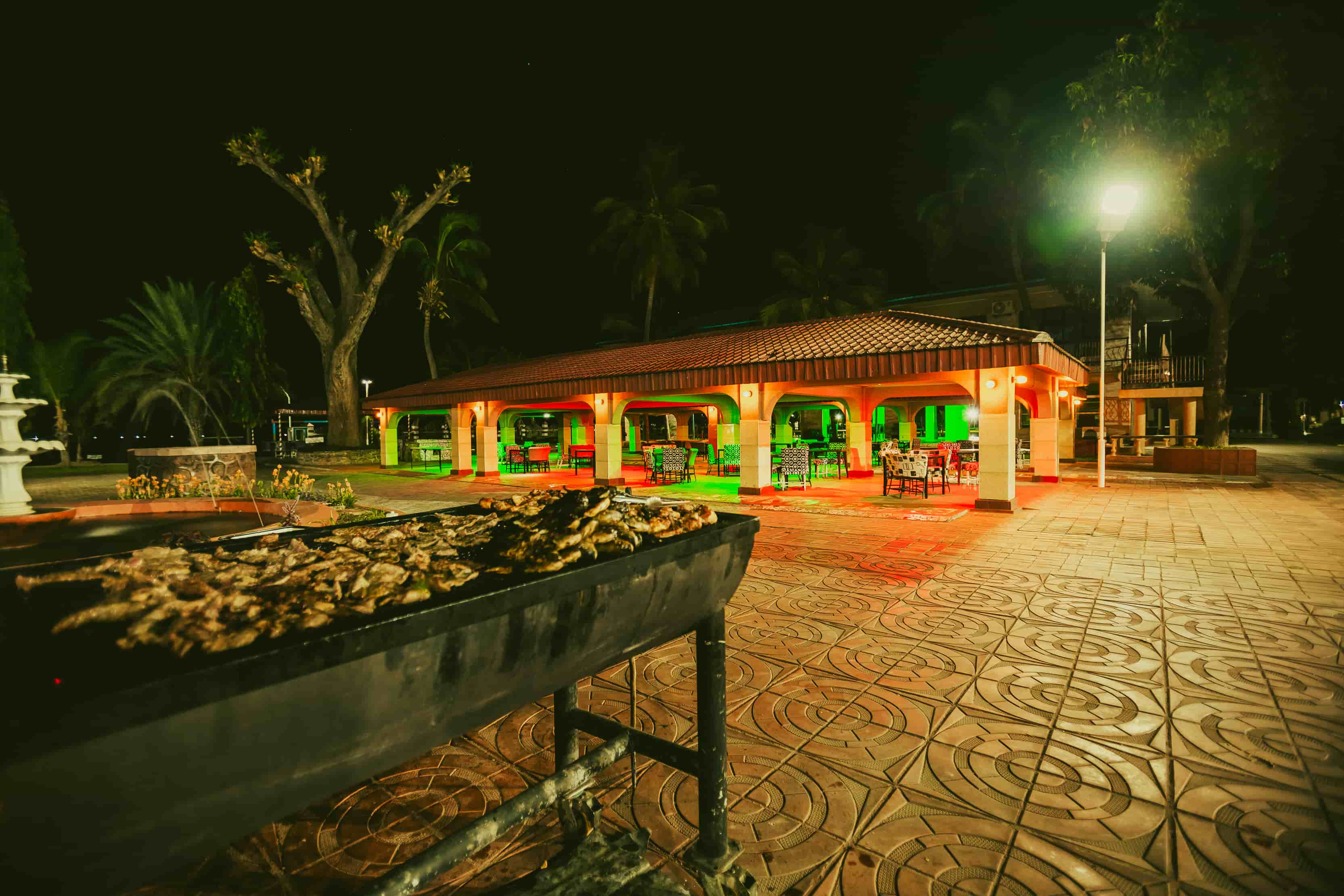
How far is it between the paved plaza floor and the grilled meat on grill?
0.45 m

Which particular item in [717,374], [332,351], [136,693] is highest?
[332,351]

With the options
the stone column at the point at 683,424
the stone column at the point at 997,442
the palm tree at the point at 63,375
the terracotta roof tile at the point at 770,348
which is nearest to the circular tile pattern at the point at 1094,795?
the stone column at the point at 997,442

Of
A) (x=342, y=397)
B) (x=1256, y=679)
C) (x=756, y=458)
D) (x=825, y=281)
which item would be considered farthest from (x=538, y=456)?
(x=825, y=281)

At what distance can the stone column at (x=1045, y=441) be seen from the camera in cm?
1515

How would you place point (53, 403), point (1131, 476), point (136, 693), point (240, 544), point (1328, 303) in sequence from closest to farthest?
point (136, 693) < point (240, 544) < point (1131, 476) < point (1328, 303) < point (53, 403)

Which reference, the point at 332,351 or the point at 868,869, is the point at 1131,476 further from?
the point at 332,351

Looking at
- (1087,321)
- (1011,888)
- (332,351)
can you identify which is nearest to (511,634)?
(1011,888)

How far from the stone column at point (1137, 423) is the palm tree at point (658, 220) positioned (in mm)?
21826

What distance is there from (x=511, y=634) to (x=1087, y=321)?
31.2m

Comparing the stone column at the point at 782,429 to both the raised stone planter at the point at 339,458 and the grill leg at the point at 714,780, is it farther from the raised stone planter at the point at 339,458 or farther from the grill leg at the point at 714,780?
the grill leg at the point at 714,780

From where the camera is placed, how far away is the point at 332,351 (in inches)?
981

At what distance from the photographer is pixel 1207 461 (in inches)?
634

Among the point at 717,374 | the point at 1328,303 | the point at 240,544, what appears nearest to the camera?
the point at 240,544

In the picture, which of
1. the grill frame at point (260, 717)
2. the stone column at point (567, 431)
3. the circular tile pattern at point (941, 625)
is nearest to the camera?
the grill frame at point (260, 717)
